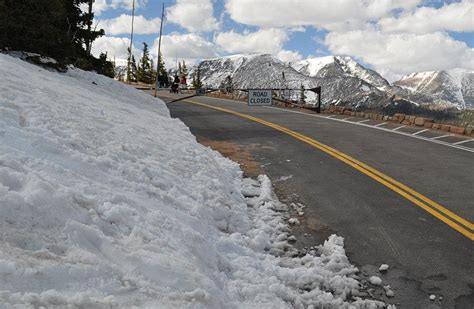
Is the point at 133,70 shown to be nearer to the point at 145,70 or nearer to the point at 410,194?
the point at 145,70

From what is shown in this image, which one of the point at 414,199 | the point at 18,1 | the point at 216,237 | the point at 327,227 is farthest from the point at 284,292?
the point at 18,1

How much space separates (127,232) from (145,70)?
78891mm

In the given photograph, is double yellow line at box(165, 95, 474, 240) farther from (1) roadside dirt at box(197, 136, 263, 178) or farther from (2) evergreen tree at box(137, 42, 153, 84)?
(2) evergreen tree at box(137, 42, 153, 84)

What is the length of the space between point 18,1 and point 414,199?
45.5 ft

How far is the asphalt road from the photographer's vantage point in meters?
4.56

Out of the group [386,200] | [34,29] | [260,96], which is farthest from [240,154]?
[260,96]

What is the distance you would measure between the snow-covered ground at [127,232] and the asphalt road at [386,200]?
0.53 m

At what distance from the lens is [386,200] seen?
6863 millimetres

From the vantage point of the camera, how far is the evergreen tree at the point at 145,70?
74637 millimetres

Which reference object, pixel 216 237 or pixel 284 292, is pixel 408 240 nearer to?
pixel 284 292

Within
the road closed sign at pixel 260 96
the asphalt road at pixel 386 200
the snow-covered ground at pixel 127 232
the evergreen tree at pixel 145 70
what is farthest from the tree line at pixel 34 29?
the evergreen tree at pixel 145 70

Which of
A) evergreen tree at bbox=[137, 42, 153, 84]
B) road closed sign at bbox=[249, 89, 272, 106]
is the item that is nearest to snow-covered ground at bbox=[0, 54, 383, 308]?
road closed sign at bbox=[249, 89, 272, 106]

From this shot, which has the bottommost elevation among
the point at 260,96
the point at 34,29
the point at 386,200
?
the point at 386,200

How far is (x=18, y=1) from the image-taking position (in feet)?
44.4
